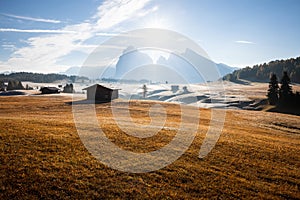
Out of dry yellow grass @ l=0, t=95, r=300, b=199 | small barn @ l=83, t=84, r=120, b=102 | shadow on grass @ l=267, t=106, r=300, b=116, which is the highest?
small barn @ l=83, t=84, r=120, b=102

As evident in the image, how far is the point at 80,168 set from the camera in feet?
49.3

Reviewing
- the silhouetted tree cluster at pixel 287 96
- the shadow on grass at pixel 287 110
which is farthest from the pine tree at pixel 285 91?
the shadow on grass at pixel 287 110

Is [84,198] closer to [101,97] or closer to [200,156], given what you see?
[200,156]

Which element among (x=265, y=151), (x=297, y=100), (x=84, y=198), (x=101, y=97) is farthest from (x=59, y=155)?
(x=297, y=100)

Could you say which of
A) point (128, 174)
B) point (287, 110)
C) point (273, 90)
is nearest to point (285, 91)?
point (273, 90)

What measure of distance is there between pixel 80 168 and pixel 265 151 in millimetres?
17749

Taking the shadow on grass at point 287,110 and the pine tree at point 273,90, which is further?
the pine tree at point 273,90

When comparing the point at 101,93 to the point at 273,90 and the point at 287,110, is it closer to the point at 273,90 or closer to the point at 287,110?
the point at 287,110

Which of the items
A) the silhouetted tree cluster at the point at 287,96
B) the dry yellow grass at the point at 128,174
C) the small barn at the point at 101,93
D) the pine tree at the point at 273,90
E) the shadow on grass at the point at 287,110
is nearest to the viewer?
the dry yellow grass at the point at 128,174

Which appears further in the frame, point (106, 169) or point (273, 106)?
point (273, 106)

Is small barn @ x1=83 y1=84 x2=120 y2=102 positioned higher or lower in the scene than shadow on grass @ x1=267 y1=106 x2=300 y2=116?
higher

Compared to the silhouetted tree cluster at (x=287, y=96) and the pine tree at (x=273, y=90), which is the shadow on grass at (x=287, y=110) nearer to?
the silhouetted tree cluster at (x=287, y=96)

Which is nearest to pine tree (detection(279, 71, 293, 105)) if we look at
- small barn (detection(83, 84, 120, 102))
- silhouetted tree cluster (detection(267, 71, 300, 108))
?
silhouetted tree cluster (detection(267, 71, 300, 108))

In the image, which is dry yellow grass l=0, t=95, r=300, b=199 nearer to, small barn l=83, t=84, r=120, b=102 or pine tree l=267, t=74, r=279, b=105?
small barn l=83, t=84, r=120, b=102
